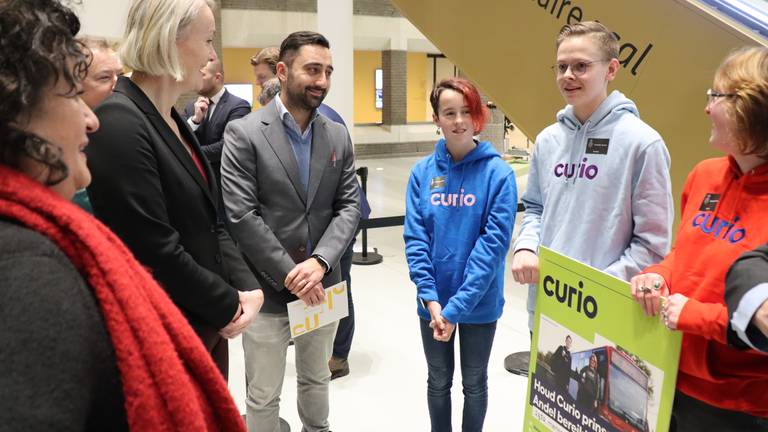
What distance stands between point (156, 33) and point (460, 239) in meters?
→ 1.41

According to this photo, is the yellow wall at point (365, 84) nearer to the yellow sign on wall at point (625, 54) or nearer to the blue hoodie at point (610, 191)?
the yellow sign on wall at point (625, 54)

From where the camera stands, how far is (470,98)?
2582mm

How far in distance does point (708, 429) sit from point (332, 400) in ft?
7.54

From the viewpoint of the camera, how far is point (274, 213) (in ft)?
8.42

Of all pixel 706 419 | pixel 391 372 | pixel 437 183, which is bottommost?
pixel 391 372

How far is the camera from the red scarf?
79 centimetres

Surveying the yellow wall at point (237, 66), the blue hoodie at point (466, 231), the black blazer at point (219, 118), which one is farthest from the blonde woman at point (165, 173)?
the yellow wall at point (237, 66)

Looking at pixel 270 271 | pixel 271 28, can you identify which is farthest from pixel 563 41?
pixel 271 28

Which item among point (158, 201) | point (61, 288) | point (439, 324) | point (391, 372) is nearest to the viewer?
point (61, 288)

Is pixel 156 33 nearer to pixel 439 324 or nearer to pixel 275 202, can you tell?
pixel 275 202

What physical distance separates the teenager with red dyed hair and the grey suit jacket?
1.27 ft

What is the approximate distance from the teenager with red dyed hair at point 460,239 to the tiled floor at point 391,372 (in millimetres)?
690

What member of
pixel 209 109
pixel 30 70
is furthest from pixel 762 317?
pixel 209 109

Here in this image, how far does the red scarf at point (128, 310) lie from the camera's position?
79cm
